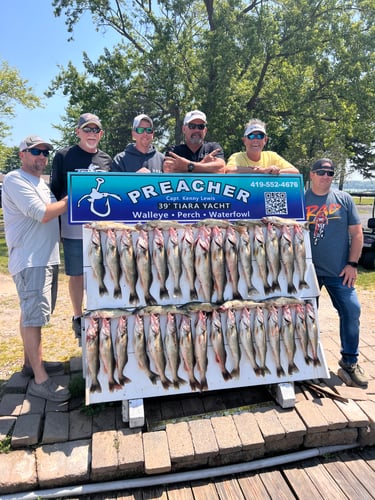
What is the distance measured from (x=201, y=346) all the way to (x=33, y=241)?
73.9 inches

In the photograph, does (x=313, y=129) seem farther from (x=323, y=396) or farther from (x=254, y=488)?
(x=254, y=488)

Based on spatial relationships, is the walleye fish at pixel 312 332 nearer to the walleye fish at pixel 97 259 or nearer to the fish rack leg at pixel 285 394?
the fish rack leg at pixel 285 394

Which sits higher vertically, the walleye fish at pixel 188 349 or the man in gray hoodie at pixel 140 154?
the man in gray hoodie at pixel 140 154

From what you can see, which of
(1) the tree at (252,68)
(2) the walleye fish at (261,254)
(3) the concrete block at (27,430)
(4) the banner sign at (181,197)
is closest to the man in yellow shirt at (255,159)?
(4) the banner sign at (181,197)

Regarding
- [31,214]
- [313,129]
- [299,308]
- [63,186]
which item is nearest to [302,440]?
[299,308]

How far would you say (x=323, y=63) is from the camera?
13398mm

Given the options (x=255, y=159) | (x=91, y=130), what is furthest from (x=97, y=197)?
(x=255, y=159)

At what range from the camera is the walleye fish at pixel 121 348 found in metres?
2.93

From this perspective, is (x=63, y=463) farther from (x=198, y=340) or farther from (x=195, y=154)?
(x=195, y=154)

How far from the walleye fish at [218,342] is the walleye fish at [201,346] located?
8 cm

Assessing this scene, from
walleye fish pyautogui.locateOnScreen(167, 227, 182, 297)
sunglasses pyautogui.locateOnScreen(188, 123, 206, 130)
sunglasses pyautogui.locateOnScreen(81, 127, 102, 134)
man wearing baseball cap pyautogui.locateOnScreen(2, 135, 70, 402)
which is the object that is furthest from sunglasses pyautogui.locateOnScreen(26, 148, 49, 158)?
sunglasses pyautogui.locateOnScreen(188, 123, 206, 130)

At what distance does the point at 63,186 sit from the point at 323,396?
352 cm

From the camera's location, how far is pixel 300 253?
3.39 meters

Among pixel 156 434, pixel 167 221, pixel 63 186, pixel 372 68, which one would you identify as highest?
pixel 372 68
